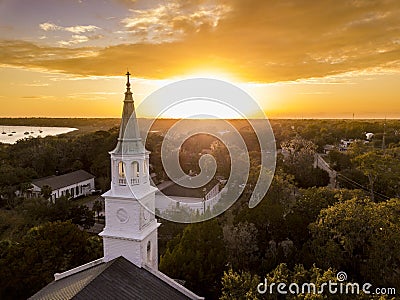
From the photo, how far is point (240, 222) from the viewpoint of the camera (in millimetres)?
21953

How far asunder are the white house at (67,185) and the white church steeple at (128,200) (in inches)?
1244

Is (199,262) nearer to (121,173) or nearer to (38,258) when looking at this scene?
(121,173)

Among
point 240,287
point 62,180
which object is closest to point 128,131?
point 240,287

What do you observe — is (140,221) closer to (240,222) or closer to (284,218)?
(240,222)

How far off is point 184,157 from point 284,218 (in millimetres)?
39743

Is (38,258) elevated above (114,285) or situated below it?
below

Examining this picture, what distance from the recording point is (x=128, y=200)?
48.4 feet

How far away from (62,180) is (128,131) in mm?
39405

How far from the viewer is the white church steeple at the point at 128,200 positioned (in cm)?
1480

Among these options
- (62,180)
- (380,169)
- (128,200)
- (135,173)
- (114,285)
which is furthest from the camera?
(62,180)

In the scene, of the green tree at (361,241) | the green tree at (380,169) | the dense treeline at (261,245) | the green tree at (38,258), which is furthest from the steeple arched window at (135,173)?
the green tree at (380,169)

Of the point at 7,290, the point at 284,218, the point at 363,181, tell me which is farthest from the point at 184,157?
the point at 7,290

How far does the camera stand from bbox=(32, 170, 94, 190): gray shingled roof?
157 feet

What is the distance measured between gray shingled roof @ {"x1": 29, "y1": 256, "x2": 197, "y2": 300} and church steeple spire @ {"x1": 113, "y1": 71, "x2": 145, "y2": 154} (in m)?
4.51
